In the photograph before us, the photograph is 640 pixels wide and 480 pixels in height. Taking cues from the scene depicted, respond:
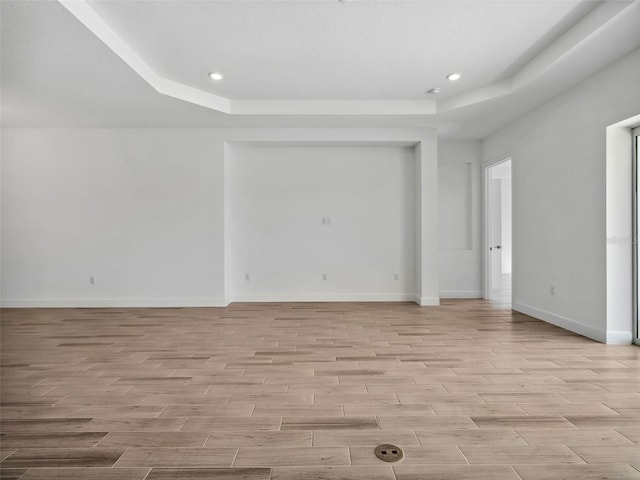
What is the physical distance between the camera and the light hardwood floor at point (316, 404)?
5.92 ft

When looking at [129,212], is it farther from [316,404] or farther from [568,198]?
[568,198]

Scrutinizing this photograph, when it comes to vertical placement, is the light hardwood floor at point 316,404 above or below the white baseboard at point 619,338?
below

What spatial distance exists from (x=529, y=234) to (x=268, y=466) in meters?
4.99

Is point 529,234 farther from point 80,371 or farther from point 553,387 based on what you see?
point 80,371

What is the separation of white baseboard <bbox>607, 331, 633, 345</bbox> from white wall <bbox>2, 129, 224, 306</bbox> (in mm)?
5288

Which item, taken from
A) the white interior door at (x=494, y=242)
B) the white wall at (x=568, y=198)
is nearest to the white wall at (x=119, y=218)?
the white wall at (x=568, y=198)

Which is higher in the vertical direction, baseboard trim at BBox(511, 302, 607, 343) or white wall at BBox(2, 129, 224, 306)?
white wall at BBox(2, 129, 224, 306)

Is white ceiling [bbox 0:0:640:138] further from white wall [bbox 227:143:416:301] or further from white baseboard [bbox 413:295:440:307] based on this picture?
white baseboard [bbox 413:295:440:307]

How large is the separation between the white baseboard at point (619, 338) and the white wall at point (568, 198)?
7 centimetres

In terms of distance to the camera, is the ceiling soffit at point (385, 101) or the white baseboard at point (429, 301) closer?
the ceiling soffit at point (385, 101)

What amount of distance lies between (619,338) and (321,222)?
14.5ft

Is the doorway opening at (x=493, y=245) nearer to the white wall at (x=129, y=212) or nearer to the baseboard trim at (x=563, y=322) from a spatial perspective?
the baseboard trim at (x=563, y=322)

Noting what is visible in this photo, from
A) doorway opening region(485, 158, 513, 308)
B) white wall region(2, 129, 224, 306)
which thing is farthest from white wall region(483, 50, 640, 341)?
white wall region(2, 129, 224, 306)

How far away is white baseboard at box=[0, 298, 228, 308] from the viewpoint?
6082mm
